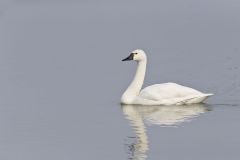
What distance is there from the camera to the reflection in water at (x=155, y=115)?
15.2 metres

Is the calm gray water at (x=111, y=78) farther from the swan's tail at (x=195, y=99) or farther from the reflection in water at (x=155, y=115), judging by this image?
the swan's tail at (x=195, y=99)

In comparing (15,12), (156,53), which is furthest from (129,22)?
(156,53)

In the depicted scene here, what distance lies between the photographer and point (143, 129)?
1536cm

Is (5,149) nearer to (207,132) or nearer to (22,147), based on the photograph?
(22,147)

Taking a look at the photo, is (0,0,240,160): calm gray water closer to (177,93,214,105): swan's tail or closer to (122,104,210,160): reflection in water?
(122,104,210,160): reflection in water

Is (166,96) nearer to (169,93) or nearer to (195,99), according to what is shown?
(169,93)

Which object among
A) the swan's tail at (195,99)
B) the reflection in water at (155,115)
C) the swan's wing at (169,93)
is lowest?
the reflection in water at (155,115)

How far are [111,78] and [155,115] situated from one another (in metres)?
4.12

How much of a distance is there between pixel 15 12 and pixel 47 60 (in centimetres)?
1146

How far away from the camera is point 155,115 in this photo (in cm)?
1680

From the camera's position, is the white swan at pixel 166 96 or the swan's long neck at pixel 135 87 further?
the swan's long neck at pixel 135 87

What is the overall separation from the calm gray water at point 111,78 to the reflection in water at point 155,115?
2cm

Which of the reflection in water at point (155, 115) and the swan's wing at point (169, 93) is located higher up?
the swan's wing at point (169, 93)

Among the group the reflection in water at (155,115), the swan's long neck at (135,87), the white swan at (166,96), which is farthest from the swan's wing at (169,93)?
the swan's long neck at (135,87)
